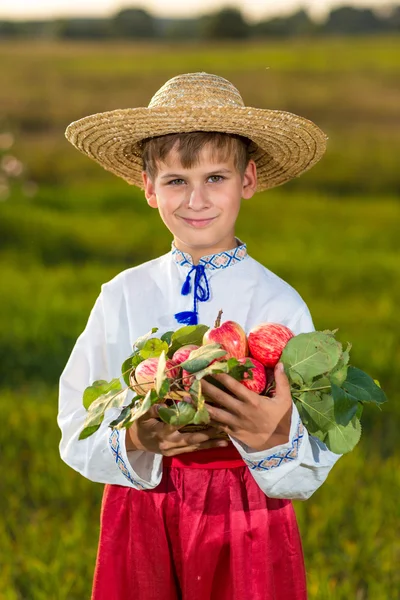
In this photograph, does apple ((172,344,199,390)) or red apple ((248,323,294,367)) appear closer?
apple ((172,344,199,390))

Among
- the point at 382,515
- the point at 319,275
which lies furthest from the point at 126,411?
the point at 319,275

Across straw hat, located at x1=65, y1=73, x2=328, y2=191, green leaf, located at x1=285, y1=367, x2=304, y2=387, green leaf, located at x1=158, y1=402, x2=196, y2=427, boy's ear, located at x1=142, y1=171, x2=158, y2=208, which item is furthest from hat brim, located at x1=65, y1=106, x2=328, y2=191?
green leaf, located at x1=158, y1=402, x2=196, y2=427

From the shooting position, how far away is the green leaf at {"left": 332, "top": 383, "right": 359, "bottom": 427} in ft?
7.46

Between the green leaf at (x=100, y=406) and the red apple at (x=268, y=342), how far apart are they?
31 cm

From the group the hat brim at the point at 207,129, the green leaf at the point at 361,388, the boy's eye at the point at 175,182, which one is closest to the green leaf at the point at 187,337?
the green leaf at the point at 361,388

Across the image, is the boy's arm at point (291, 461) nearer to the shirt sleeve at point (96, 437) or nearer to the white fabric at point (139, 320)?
the white fabric at point (139, 320)

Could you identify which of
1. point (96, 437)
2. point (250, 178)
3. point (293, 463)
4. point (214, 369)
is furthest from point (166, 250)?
point (214, 369)

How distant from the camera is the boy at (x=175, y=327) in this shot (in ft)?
8.43

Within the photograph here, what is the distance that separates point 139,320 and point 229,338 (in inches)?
18.9

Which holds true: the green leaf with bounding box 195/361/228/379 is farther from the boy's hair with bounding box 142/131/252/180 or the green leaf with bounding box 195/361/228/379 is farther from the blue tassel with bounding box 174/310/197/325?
the boy's hair with bounding box 142/131/252/180

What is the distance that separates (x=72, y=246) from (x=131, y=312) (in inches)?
373

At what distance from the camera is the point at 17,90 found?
23000 mm

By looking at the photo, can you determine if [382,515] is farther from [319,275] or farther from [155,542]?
[319,275]

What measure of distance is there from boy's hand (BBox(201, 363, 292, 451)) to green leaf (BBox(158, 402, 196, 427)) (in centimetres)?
7
